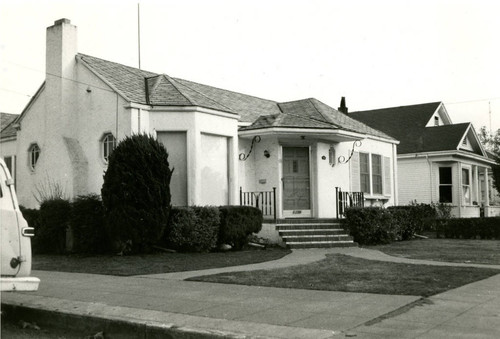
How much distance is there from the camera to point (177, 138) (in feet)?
52.0

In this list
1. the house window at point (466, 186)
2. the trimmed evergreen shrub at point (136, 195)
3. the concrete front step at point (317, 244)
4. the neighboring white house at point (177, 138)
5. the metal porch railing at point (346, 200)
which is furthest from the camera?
the house window at point (466, 186)

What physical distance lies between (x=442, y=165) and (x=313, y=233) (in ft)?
41.5

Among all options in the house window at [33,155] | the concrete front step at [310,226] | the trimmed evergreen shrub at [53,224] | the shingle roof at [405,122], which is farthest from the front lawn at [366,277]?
the shingle roof at [405,122]

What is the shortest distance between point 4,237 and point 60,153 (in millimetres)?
10534

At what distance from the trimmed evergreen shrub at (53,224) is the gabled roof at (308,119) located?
6.28 m

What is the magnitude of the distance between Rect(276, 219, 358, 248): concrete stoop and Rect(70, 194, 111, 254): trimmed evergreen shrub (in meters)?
5.09

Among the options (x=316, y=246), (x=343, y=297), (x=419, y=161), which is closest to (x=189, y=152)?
(x=316, y=246)

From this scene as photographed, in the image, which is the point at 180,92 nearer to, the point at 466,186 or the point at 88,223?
the point at 88,223

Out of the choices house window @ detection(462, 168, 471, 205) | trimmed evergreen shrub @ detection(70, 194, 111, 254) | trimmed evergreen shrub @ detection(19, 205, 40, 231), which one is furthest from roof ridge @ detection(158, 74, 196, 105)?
house window @ detection(462, 168, 471, 205)

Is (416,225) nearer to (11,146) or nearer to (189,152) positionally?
(189,152)

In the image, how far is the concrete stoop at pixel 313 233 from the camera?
51.2ft

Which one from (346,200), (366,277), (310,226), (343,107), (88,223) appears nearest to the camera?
(366,277)

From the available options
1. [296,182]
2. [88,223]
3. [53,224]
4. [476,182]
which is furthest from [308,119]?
[476,182]

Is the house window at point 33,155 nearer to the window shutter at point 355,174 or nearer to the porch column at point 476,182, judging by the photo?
the window shutter at point 355,174
